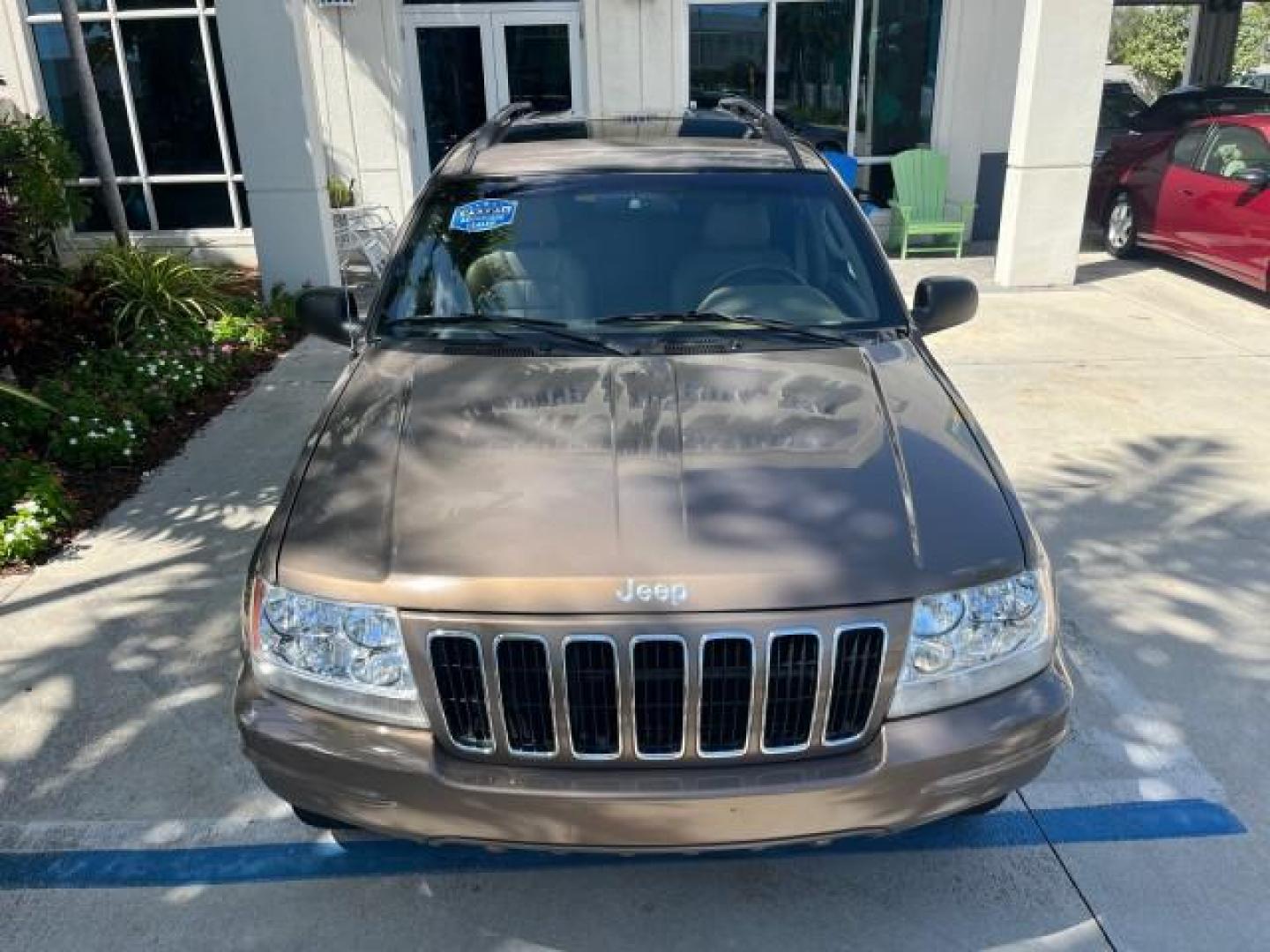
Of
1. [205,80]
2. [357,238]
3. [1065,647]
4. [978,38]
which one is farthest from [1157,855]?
[205,80]

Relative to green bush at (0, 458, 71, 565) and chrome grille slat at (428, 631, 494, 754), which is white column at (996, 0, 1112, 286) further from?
chrome grille slat at (428, 631, 494, 754)

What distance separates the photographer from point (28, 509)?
490 centimetres

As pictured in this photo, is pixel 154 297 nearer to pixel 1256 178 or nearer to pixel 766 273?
pixel 766 273

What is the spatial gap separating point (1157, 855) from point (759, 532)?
1623 mm

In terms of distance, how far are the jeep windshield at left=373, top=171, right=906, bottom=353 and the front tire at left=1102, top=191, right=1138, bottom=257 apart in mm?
8537

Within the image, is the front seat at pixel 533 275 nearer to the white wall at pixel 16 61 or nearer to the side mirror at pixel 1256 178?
the side mirror at pixel 1256 178

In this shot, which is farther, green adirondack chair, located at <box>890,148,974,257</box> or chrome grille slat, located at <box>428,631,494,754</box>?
green adirondack chair, located at <box>890,148,974,257</box>

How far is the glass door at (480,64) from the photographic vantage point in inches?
450

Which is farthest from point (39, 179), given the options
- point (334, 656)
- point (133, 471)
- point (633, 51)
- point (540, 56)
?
point (334, 656)

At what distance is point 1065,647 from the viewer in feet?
12.6

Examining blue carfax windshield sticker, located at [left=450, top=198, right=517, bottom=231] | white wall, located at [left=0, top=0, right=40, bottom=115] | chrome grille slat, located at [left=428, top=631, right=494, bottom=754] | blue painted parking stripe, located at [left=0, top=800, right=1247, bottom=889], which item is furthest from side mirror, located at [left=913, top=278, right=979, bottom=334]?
white wall, located at [left=0, top=0, right=40, bottom=115]

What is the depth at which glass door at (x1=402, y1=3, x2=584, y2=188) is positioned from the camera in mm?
11422

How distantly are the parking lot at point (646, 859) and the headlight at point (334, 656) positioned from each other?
72cm

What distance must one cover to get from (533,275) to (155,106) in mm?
10051
